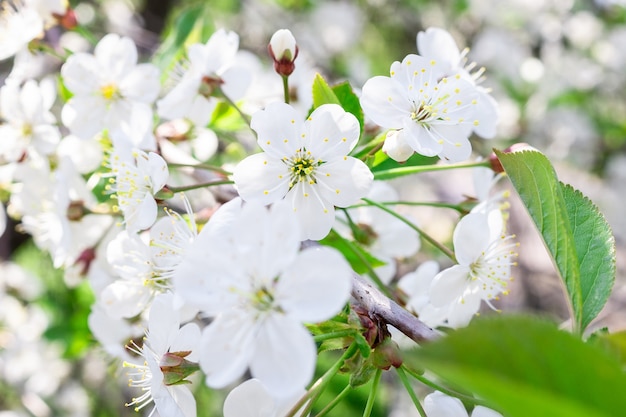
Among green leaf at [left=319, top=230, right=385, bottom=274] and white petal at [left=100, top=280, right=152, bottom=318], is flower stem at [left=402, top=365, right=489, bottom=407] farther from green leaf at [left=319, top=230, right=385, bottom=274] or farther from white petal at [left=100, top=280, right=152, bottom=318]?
white petal at [left=100, top=280, right=152, bottom=318]

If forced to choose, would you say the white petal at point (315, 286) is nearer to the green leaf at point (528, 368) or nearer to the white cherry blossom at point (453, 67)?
the green leaf at point (528, 368)

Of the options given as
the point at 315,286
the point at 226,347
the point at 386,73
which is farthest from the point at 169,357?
the point at 386,73

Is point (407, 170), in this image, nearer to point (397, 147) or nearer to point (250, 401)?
point (397, 147)

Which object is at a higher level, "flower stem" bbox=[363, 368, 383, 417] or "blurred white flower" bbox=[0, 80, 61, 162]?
"flower stem" bbox=[363, 368, 383, 417]

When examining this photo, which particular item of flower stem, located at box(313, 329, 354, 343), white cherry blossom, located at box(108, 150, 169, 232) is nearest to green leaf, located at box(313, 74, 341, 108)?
white cherry blossom, located at box(108, 150, 169, 232)

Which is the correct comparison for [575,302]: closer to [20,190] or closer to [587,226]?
[587,226]
